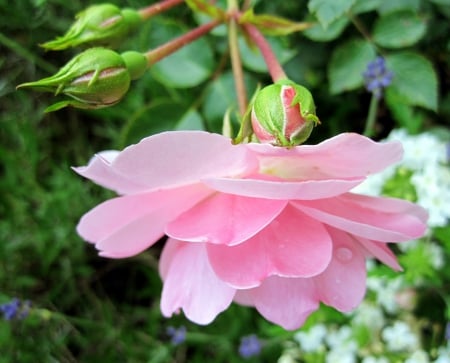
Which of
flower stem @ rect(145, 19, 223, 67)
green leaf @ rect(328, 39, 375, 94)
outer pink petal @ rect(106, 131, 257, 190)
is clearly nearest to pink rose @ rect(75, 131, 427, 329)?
outer pink petal @ rect(106, 131, 257, 190)

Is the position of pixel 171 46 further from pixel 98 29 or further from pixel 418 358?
pixel 418 358

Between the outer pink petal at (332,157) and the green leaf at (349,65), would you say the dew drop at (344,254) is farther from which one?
the green leaf at (349,65)

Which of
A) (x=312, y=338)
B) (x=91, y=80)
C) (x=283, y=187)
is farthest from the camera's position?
(x=312, y=338)

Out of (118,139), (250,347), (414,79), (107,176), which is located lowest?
(250,347)

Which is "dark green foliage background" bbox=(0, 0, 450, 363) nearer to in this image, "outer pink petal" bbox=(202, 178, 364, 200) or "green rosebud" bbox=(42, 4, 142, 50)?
"green rosebud" bbox=(42, 4, 142, 50)

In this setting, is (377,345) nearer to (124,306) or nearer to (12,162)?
(124,306)

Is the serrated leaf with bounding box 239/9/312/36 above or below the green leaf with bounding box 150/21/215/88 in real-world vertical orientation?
above

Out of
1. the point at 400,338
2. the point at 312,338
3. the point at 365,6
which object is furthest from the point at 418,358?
→ the point at 365,6
